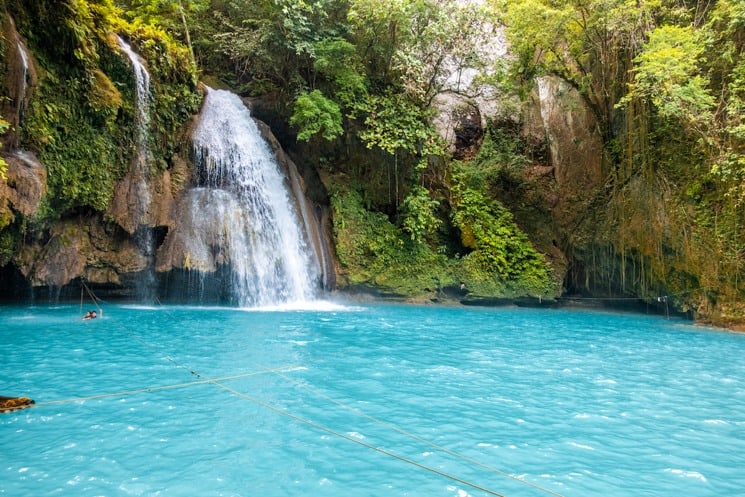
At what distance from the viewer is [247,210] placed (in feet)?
43.2

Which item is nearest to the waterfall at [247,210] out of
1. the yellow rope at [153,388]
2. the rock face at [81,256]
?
the rock face at [81,256]

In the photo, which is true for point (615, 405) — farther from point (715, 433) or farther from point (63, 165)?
point (63, 165)

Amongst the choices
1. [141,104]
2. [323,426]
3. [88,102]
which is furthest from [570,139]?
[323,426]

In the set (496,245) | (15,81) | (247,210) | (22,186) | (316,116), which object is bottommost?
(496,245)

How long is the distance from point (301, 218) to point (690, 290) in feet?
34.2

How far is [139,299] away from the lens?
12.4m

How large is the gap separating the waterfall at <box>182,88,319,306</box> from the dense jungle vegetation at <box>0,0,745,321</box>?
1.04 m

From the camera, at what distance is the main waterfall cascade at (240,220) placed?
1222 centimetres

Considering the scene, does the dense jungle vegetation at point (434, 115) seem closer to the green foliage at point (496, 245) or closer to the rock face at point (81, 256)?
the green foliage at point (496, 245)

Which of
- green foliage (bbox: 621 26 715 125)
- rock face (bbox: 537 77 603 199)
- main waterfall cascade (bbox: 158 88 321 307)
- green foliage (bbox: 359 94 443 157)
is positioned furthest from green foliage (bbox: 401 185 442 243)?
green foliage (bbox: 621 26 715 125)

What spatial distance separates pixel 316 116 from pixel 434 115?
14.3ft

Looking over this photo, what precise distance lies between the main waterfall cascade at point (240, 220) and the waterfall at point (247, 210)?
0.9 inches

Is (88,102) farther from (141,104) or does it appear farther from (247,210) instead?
(247,210)

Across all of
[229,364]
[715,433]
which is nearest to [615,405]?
[715,433]
